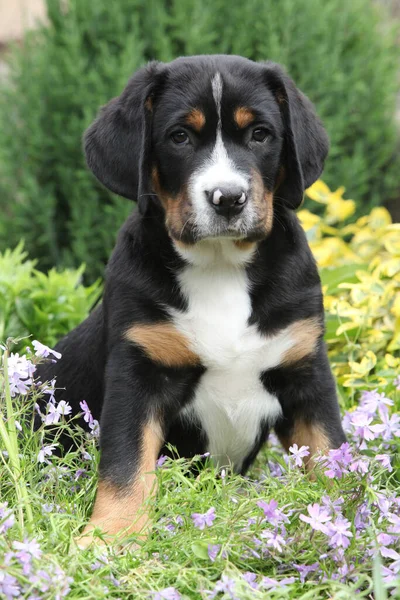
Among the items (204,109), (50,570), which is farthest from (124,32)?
(50,570)

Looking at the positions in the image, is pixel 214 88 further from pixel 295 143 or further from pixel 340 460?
pixel 340 460

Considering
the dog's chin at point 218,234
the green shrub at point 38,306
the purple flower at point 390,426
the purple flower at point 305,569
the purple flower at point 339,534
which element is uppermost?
the dog's chin at point 218,234

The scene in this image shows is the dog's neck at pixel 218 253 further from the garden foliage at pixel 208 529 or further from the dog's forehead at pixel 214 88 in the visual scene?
the garden foliage at pixel 208 529

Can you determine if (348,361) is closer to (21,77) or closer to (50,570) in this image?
(50,570)

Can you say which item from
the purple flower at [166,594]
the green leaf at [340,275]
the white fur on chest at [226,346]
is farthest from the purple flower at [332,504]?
the green leaf at [340,275]

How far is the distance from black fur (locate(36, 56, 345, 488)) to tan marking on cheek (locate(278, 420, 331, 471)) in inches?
1.0

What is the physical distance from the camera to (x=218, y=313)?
3.82 metres

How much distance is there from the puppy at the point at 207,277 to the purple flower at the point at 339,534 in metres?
0.84

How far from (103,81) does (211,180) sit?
3.74 metres

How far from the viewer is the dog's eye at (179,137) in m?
3.74

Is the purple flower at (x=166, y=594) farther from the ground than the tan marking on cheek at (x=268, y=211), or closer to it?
closer to it

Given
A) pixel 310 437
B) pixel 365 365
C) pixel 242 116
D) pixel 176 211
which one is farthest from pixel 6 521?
pixel 365 365

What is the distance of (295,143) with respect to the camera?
3.81 m

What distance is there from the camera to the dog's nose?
3.46m
